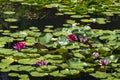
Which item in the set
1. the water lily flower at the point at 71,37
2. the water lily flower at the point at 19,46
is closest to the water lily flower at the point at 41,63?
the water lily flower at the point at 19,46

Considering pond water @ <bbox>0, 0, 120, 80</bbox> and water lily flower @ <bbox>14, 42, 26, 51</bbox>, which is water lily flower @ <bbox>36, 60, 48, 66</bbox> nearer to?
pond water @ <bbox>0, 0, 120, 80</bbox>

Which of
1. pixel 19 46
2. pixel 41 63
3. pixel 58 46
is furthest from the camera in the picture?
pixel 58 46

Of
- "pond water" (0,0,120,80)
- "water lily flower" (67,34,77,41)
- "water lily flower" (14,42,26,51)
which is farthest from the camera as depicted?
"water lily flower" (67,34,77,41)

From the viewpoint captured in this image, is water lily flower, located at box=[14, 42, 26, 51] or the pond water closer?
the pond water

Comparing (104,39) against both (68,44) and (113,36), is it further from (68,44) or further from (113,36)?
(68,44)

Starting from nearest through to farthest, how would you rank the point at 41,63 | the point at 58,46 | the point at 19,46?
the point at 41,63 → the point at 19,46 → the point at 58,46

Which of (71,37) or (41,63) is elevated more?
(71,37)

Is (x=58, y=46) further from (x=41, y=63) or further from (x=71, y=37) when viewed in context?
(x=41, y=63)

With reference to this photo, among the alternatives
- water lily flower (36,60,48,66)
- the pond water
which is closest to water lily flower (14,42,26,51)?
the pond water

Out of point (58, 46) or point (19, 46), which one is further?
point (58, 46)

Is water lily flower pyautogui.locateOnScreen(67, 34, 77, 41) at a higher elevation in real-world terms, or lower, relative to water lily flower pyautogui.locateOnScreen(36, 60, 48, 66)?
higher

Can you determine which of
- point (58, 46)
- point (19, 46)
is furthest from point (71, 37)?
point (19, 46)

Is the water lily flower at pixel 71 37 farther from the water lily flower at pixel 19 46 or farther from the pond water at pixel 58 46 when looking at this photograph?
the water lily flower at pixel 19 46

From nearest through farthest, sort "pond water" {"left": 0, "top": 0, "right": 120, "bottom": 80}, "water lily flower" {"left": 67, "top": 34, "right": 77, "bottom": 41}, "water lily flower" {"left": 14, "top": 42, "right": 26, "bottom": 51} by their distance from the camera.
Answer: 1. "pond water" {"left": 0, "top": 0, "right": 120, "bottom": 80}
2. "water lily flower" {"left": 14, "top": 42, "right": 26, "bottom": 51}
3. "water lily flower" {"left": 67, "top": 34, "right": 77, "bottom": 41}
